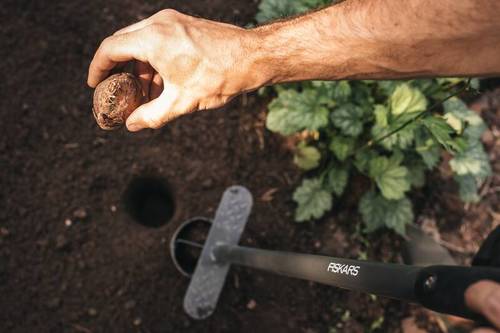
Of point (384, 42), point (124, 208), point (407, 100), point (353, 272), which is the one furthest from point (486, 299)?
point (124, 208)

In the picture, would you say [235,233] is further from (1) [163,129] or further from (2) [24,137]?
(2) [24,137]

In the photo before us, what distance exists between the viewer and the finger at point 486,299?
70cm

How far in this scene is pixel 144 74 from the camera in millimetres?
1503

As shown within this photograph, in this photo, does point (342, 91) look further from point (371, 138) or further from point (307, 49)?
point (307, 49)

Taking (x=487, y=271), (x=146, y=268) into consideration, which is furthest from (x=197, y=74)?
(x=146, y=268)

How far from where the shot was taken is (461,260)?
Result: 2555 mm

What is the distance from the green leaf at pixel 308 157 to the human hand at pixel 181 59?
3.47ft

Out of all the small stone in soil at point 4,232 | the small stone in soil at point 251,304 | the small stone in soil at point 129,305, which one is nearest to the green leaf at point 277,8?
the small stone in soil at point 251,304

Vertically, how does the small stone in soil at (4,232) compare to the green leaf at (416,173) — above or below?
below

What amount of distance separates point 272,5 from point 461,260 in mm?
1880

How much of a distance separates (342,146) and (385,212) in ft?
1.44

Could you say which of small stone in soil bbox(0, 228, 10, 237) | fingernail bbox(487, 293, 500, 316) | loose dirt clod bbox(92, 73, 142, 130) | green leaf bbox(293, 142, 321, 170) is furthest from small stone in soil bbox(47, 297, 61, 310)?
fingernail bbox(487, 293, 500, 316)

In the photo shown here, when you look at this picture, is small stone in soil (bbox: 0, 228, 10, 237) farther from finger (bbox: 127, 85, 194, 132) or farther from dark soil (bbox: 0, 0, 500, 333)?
finger (bbox: 127, 85, 194, 132)

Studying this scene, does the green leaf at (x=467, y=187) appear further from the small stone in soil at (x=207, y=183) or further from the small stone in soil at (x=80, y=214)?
the small stone in soil at (x=80, y=214)
